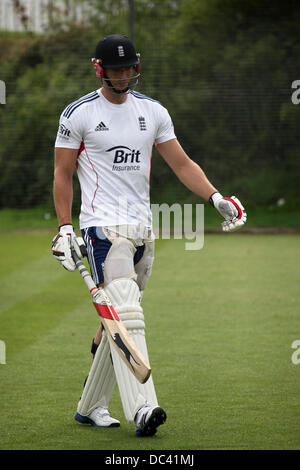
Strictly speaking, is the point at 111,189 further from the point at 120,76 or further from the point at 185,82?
the point at 185,82

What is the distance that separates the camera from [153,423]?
387 centimetres

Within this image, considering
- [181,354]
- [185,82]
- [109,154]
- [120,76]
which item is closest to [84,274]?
[109,154]

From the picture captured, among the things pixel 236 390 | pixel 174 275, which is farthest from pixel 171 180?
pixel 236 390

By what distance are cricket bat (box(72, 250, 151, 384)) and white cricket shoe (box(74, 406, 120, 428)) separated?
507mm

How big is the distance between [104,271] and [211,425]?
934 millimetres

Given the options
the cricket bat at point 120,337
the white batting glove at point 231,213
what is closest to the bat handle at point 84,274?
the cricket bat at point 120,337

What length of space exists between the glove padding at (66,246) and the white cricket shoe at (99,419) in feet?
2.53

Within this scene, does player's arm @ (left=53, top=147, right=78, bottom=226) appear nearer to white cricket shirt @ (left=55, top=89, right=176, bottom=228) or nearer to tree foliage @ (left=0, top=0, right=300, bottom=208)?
white cricket shirt @ (left=55, top=89, right=176, bottom=228)

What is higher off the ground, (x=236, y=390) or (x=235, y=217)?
(x=235, y=217)

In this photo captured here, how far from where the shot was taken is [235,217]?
4219 millimetres

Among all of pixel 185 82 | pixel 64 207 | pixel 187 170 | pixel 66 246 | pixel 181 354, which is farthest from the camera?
pixel 185 82

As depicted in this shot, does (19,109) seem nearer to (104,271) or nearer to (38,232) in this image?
(38,232)

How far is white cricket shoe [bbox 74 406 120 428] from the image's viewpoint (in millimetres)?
4266

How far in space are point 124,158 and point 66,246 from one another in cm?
52
